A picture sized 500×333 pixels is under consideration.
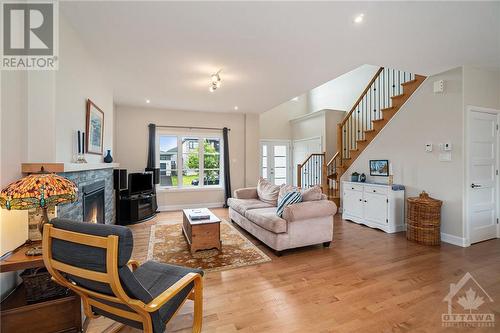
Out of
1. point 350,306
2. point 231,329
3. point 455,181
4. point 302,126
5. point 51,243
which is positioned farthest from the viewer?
point 302,126

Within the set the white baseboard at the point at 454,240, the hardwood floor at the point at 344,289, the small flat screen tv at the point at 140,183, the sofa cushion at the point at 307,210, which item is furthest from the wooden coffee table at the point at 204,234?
the white baseboard at the point at 454,240

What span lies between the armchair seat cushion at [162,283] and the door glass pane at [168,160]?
457cm

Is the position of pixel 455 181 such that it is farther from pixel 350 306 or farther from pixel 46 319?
pixel 46 319

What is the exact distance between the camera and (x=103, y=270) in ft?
3.91

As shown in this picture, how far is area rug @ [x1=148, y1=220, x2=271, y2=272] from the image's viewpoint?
291cm

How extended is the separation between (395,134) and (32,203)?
5.10 meters

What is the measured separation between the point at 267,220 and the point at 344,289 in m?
1.26

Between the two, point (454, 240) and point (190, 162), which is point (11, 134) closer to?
point (190, 162)

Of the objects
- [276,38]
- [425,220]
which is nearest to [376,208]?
[425,220]

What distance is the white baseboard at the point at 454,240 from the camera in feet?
11.2

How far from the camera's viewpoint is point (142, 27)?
2402 mm

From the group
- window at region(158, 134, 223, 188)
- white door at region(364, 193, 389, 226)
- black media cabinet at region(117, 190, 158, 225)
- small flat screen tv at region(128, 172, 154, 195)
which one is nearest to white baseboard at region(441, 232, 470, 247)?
white door at region(364, 193, 389, 226)

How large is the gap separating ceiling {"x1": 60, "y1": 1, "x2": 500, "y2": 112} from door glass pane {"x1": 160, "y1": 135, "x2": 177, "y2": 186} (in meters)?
2.34

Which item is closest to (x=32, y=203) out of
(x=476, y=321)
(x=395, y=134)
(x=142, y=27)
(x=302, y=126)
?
(x=142, y=27)
